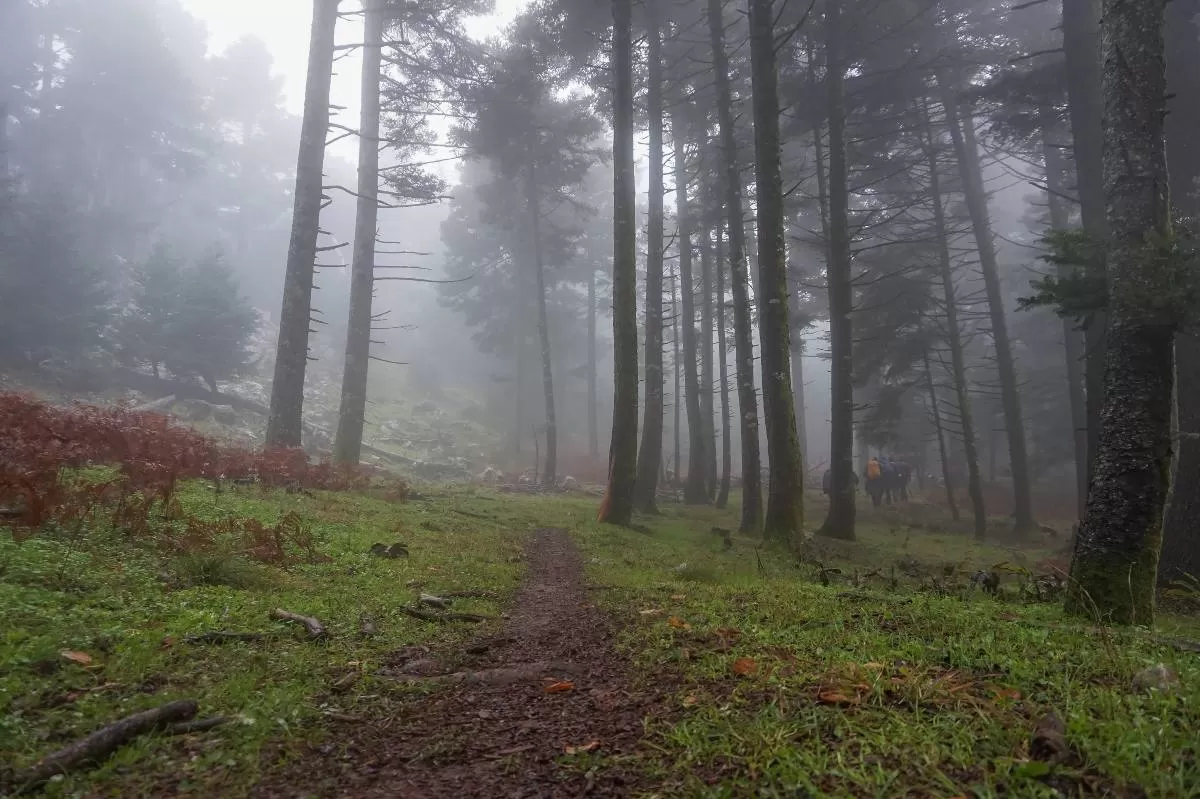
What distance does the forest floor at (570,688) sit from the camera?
204 cm

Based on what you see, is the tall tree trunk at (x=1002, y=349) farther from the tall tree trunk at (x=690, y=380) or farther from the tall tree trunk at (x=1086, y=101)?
the tall tree trunk at (x=690, y=380)

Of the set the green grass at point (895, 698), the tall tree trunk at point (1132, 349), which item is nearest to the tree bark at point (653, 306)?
the green grass at point (895, 698)

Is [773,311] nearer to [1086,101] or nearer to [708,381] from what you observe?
[1086,101]

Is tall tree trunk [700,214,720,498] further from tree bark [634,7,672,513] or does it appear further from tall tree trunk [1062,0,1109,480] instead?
tall tree trunk [1062,0,1109,480]

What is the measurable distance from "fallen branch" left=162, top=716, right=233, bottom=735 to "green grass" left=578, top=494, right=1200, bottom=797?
5.70ft

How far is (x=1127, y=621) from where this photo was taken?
4.36m

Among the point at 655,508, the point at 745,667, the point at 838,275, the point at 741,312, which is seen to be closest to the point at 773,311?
the point at 741,312

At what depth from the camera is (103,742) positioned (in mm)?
2256

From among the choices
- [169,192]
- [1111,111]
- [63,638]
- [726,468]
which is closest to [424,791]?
[63,638]

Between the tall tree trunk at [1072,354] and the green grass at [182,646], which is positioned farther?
the tall tree trunk at [1072,354]

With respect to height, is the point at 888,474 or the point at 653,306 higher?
the point at 653,306

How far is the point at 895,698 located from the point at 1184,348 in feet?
28.0

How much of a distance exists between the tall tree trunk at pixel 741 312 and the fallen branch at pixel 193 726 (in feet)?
37.2

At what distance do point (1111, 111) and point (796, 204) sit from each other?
13.1m
